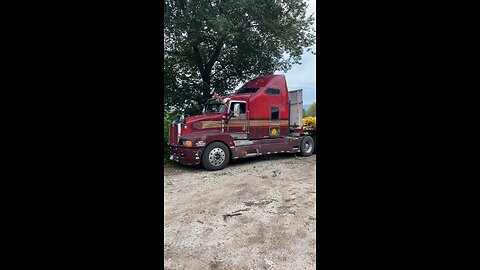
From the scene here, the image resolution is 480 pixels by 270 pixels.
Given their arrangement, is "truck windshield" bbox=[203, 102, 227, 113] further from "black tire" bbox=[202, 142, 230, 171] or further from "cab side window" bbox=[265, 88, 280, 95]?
"cab side window" bbox=[265, 88, 280, 95]

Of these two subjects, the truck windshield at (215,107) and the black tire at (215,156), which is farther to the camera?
the truck windshield at (215,107)

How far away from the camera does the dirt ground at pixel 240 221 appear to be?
2.43 m

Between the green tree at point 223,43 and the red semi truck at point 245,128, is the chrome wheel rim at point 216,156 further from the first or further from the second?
the green tree at point 223,43

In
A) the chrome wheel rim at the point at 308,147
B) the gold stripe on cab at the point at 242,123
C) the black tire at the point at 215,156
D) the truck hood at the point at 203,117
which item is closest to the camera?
the black tire at the point at 215,156

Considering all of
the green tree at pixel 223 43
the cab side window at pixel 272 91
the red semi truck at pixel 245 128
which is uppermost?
the green tree at pixel 223 43

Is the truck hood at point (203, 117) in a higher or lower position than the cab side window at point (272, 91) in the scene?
lower

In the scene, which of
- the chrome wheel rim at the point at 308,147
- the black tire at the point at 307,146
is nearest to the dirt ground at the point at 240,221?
the black tire at the point at 307,146

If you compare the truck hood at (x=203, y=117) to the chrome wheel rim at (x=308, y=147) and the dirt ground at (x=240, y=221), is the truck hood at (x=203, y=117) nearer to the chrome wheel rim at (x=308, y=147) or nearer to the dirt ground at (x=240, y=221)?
the dirt ground at (x=240, y=221)

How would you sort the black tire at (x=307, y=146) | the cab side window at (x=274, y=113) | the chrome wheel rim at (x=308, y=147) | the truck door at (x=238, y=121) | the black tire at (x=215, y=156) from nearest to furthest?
the black tire at (x=215, y=156) < the truck door at (x=238, y=121) < the cab side window at (x=274, y=113) < the black tire at (x=307, y=146) < the chrome wheel rim at (x=308, y=147)

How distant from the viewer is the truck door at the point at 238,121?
7641 millimetres

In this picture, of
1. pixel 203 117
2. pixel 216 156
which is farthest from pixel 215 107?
pixel 216 156

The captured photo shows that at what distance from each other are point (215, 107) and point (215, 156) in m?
1.84

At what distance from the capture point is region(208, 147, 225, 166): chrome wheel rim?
6.75 meters
